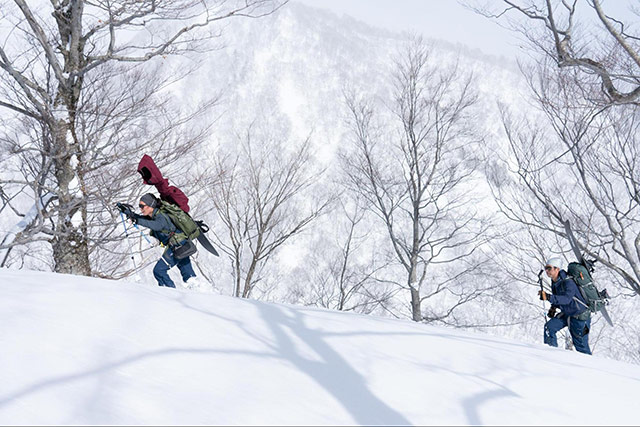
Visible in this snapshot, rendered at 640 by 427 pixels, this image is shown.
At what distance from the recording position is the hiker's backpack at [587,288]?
18.7 ft

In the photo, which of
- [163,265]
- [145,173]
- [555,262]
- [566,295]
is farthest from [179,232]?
[566,295]

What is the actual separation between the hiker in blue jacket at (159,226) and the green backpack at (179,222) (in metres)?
0.06

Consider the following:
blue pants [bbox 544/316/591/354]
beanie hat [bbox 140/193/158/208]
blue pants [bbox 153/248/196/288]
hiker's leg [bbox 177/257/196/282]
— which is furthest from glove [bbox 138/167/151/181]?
blue pants [bbox 544/316/591/354]

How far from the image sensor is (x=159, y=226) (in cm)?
570

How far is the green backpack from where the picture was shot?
588cm

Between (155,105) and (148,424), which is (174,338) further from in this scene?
(155,105)

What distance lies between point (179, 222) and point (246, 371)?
393 cm

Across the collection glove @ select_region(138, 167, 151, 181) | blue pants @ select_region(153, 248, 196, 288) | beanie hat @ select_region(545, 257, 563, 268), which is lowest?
blue pants @ select_region(153, 248, 196, 288)

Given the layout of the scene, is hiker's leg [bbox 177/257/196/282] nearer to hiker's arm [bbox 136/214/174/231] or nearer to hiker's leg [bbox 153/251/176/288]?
hiker's leg [bbox 153/251/176/288]

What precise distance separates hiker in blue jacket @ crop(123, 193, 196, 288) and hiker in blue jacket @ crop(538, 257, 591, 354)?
4.68 metres

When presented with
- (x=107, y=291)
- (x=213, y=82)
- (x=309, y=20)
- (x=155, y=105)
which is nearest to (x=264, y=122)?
(x=213, y=82)

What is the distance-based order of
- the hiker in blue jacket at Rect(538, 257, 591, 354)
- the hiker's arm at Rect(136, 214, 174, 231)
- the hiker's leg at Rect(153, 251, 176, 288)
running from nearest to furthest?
the hiker's arm at Rect(136, 214, 174, 231) → the hiker in blue jacket at Rect(538, 257, 591, 354) → the hiker's leg at Rect(153, 251, 176, 288)

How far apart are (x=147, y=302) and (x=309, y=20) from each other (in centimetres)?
6681

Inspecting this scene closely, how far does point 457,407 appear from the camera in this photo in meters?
2.23
